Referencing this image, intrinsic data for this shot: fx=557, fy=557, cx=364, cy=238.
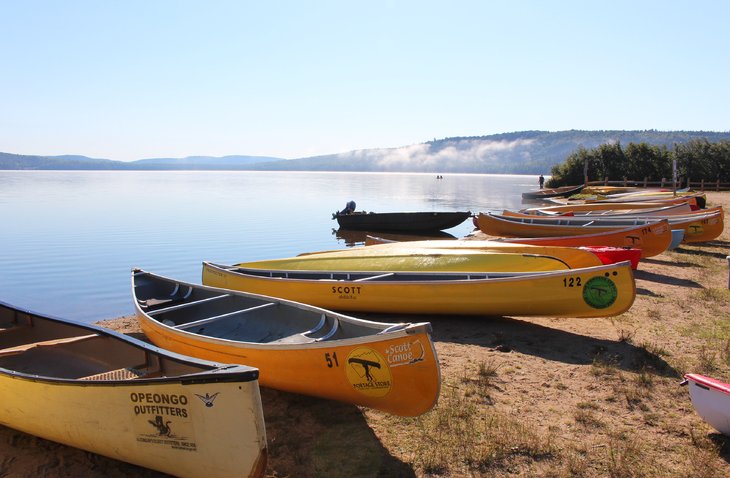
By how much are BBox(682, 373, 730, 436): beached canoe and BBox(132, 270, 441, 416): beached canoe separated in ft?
8.47

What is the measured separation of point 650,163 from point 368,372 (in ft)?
207

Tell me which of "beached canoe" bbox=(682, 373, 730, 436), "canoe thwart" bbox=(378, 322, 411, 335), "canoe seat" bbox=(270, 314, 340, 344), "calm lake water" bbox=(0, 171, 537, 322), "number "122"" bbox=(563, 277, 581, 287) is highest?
"canoe thwart" bbox=(378, 322, 411, 335)

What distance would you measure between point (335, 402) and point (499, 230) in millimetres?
16444

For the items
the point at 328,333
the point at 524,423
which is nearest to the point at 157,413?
the point at 328,333

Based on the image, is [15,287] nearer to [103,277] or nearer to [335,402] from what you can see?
[103,277]

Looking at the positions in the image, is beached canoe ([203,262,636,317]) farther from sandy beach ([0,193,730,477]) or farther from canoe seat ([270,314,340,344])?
canoe seat ([270,314,340,344])

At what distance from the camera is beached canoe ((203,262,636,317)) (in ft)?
30.1

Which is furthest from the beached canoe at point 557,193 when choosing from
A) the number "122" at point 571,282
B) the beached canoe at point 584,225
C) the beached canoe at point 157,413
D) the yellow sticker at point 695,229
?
the beached canoe at point 157,413

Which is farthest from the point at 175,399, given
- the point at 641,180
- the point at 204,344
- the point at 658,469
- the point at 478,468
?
the point at 641,180

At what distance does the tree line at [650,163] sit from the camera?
56.6 meters

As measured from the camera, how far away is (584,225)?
19.0m

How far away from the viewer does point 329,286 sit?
11.3 metres

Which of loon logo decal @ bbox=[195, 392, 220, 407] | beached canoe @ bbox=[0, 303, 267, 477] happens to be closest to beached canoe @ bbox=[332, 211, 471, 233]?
beached canoe @ bbox=[0, 303, 267, 477]

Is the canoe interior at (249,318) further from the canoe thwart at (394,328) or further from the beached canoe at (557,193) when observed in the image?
the beached canoe at (557,193)
